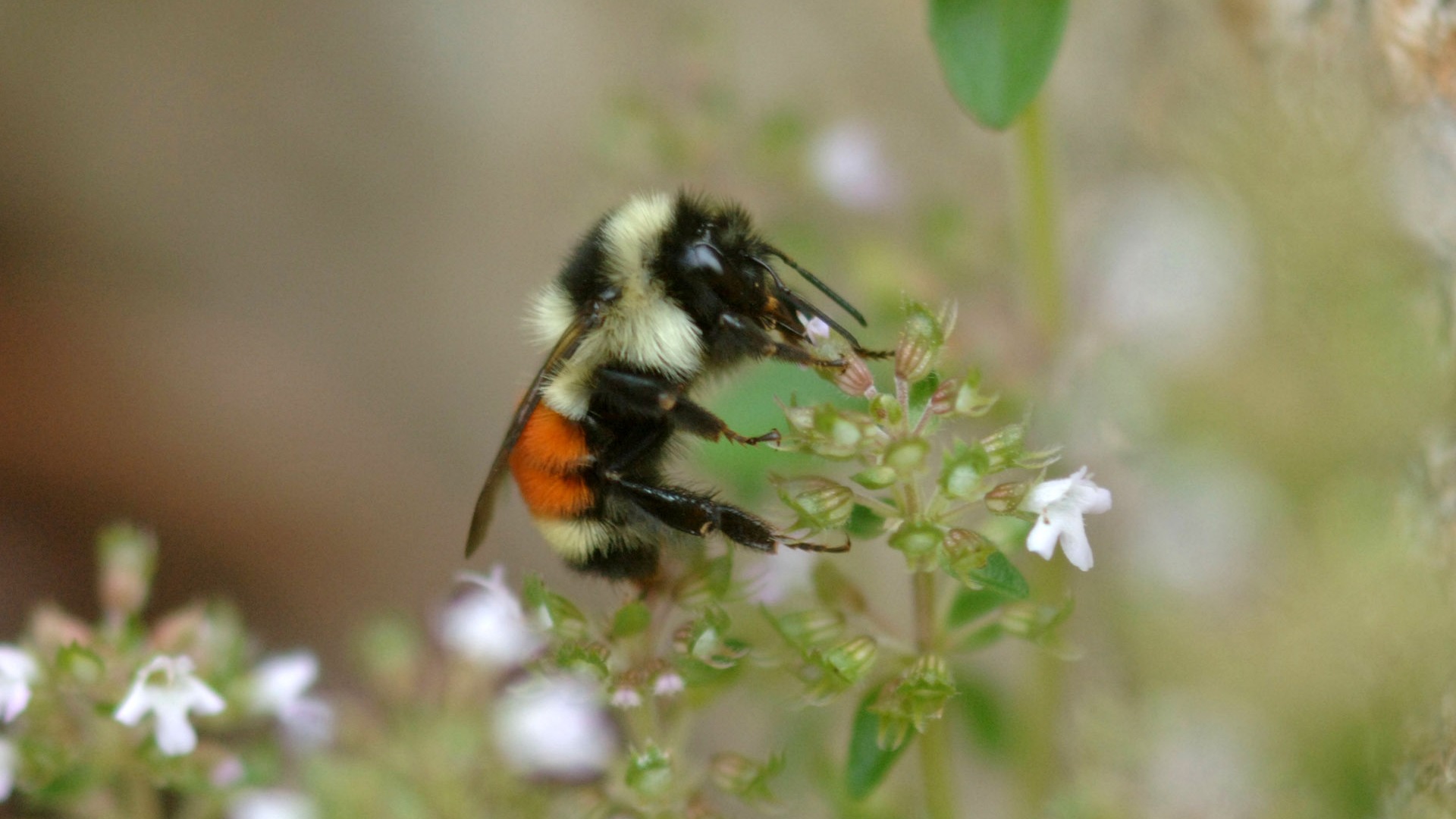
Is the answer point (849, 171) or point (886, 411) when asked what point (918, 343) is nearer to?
point (886, 411)

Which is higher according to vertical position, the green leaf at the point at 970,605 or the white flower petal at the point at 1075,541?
the green leaf at the point at 970,605

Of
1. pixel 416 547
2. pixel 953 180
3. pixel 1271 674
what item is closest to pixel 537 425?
pixel 1271 674

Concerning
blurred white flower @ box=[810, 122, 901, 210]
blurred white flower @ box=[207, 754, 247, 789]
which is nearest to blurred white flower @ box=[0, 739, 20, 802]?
blurred white flower @ box=[207, 754, 247, 789]

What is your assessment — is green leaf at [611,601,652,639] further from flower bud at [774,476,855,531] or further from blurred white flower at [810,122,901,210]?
blurred white flower at [810,122,901,210]

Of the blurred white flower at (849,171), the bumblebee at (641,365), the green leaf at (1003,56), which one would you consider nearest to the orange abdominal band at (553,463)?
the bumblebee at (641,365)

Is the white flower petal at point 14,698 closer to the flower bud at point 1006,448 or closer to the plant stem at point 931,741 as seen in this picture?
the plant stem at point 931,741
